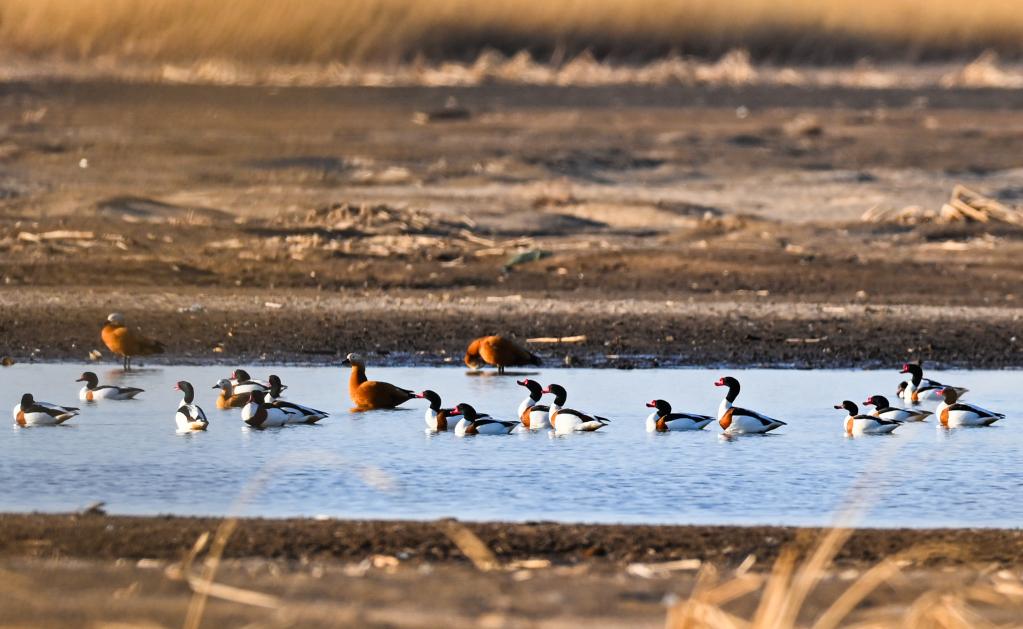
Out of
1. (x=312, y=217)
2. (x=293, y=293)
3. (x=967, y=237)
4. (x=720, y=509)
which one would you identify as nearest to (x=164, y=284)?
(x=293, y=293)

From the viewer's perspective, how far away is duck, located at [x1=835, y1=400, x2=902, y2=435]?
12.6 metres

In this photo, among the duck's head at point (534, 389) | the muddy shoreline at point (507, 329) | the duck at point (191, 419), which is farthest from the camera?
the muddy shoreline at point (507, 329)

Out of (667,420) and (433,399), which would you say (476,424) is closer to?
(433,399)

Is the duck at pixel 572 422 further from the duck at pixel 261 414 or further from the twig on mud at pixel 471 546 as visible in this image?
the twig on mud at pixel 471 546

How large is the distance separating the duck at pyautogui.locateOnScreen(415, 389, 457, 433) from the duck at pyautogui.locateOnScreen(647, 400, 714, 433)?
1.26 metres

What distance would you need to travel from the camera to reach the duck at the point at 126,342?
15273 millimetres

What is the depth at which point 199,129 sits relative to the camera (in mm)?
33281

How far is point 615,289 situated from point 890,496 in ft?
31.1

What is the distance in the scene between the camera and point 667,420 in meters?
12.6

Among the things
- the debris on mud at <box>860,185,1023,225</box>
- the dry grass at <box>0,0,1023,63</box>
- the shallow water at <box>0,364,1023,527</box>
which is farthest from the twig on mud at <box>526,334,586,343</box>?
the dry grass at <box>0,0,1023,63</box>

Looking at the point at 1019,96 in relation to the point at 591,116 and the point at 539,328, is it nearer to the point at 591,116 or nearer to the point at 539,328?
the point at 591,116

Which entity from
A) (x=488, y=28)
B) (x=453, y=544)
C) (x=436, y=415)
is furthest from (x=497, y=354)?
(x=488, y=28)

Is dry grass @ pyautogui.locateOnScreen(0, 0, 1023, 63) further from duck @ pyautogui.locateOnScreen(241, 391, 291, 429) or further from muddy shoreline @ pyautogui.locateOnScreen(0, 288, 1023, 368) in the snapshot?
duck @ pyautogui.locateOnScreen(241, 391, 291, 429)

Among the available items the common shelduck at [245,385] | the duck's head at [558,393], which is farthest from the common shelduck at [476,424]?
the common shelduck at [245,385]
